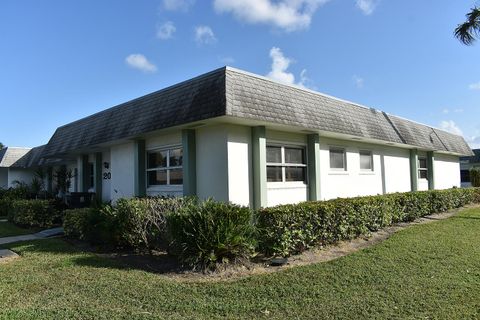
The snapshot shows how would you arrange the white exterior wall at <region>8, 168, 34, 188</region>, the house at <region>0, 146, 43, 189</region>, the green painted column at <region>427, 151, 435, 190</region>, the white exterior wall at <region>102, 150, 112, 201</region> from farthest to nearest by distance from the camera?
the white exterior wall at <region>8, 168, 34, 188</region> → the house at <region>0, 146, 43, 189</region> → the green painted column at <region>427, 151, 435, 190</region> → the white exterior wall at <region>102, 150, 112, 201</region>

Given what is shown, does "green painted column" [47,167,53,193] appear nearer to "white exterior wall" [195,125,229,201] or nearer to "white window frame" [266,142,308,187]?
"white exterior wall" [195,125,229,201]

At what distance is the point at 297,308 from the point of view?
17.0ft

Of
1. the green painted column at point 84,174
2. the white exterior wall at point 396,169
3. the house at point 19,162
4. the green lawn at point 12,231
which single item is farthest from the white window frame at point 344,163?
the house at point 19,162

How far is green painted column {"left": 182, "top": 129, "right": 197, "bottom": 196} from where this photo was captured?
9.91 m

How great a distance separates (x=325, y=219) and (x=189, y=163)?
375cm

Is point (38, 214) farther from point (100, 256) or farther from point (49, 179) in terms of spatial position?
point (49, 179)

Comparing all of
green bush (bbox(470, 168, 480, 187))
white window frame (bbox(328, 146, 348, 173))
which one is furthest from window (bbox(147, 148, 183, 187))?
green bush (bbox(470, 168, 480, 187))

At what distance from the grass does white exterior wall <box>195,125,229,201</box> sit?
3055 millimetres

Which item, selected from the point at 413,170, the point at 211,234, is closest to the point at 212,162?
the point at 211,234

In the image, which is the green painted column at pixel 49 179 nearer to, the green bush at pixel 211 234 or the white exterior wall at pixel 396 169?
the green bush at pixel 211 234

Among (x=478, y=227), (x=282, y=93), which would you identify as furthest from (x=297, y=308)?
(x=478, y=227)

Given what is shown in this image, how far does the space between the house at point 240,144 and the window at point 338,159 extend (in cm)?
4

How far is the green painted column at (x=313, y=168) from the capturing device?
11.6m

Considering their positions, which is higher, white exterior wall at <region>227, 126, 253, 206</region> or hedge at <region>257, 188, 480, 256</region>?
white exterior wall at <region>227, 126, 253, 206</region>
